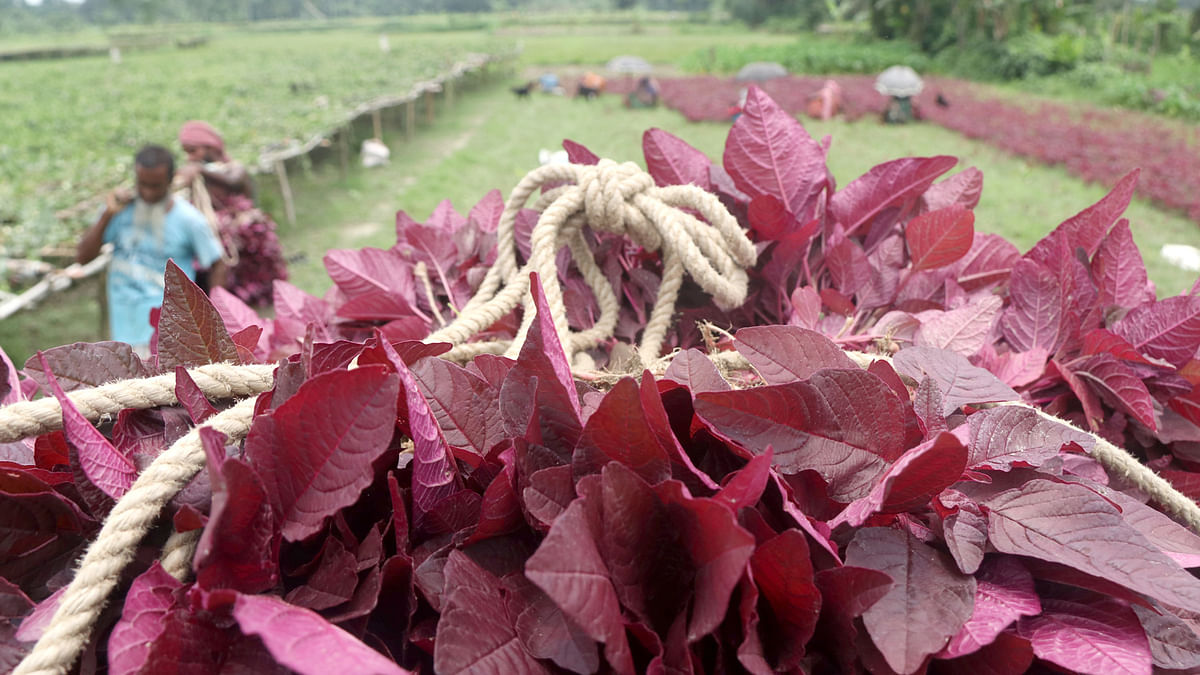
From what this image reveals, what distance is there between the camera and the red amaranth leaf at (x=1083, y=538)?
51 centimetres

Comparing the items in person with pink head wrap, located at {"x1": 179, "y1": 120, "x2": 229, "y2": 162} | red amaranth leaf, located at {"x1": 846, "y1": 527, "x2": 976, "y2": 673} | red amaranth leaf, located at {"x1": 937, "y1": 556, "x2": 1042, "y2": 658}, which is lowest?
person with pink head wrap, located at {"x1": 179, "y1": 120, "x2": 229, "y2": 162}

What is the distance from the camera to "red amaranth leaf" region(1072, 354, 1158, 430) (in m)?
0.91

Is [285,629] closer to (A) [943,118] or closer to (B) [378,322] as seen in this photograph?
Answer: (B) [378,322]

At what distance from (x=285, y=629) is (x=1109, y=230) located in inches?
51.3

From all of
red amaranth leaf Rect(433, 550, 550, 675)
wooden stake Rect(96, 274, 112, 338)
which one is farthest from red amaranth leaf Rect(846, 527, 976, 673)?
wooden stake Rect(96, 274, 112, 338)

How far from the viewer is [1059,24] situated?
20484 mm

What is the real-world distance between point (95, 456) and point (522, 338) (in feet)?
1.58

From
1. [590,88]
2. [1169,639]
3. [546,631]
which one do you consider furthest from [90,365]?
[590,88]

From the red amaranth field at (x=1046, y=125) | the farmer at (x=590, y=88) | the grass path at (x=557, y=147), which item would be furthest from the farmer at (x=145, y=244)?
the farmer at (x=590, y=88)

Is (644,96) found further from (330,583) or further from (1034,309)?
(330,583)

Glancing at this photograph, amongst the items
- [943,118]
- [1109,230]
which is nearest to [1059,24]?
[943,118]

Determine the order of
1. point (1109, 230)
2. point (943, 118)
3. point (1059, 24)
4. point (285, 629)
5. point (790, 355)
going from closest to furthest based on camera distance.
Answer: point (285, 629), point (790, 355), point (1109, 230), point (943, 118), point (1059, 24)

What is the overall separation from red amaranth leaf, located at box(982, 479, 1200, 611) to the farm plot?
756cm

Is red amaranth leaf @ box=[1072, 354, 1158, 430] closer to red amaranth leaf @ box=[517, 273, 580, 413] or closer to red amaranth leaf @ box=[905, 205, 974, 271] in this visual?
red amaranth leaf @ box=[905, 205, 974, 271]
